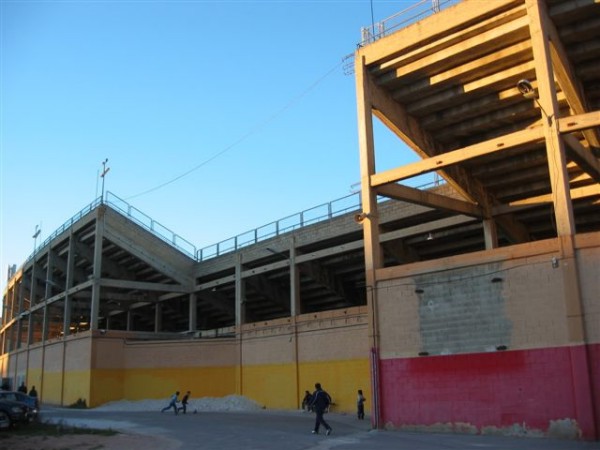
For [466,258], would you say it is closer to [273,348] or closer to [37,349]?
[273,348]

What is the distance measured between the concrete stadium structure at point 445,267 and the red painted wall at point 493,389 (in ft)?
0.15

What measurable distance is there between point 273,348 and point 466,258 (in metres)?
18.1

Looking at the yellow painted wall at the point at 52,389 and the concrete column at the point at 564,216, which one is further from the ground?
the concrete column at the point at 564,216

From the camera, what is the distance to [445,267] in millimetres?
20719

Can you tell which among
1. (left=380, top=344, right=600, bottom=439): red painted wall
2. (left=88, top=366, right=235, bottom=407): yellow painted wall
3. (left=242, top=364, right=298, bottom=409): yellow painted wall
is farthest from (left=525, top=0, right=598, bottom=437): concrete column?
(left=88, top=366, right=235, bottom=407): yellow painted wall

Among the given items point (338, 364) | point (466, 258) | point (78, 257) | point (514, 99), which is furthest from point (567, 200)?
point (78, 257)

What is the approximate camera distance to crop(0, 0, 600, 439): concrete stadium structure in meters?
18.2

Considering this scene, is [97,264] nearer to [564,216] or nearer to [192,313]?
[192,313]

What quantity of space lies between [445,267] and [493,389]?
162 inches

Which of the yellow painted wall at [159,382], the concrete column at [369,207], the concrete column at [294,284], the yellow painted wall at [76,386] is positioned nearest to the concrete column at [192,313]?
the yellow painted wall at [159,382]

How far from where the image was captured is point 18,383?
5438 cm

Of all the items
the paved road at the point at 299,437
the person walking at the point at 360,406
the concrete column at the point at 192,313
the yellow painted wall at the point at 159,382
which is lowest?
the paved road at the point at 299,437

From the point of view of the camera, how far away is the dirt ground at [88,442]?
17.5 meters

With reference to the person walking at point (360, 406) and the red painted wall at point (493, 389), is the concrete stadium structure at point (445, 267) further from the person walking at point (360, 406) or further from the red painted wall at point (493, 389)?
the person walking at point (360, 406)
